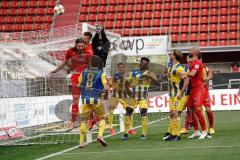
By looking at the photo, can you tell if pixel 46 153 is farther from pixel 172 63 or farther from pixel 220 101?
pixel 220 101

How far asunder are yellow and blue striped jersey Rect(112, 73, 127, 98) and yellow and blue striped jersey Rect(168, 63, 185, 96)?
2.04 metres

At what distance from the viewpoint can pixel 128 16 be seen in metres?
35.7

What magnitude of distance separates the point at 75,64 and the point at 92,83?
1.61 metres

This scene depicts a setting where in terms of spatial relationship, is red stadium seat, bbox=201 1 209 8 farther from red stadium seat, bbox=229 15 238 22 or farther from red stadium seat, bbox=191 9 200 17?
red stadium seat, bbox=229 15 238 22

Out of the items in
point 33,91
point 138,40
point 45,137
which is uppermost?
point 138,40

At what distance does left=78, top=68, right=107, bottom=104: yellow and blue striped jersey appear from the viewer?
1235cm

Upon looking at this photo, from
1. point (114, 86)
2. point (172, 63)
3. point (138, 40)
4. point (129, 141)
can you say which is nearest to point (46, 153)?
point (129, 141)

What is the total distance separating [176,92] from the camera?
13.4 meters

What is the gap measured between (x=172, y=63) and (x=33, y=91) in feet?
11.8

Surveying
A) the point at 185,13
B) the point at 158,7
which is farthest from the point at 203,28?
the point at 158,7

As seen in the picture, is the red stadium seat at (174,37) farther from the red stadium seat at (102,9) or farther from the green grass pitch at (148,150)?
the green grass pitch at (148,150)

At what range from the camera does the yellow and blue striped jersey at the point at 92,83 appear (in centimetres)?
1235

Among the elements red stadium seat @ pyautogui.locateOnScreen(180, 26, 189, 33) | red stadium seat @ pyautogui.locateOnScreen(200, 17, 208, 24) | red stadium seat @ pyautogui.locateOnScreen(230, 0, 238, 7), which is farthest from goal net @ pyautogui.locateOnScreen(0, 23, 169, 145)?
red stadium seat @ pyautogui.locateOnScreen(230, 0, 238, 7)

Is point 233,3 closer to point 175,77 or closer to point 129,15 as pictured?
point 129,15
